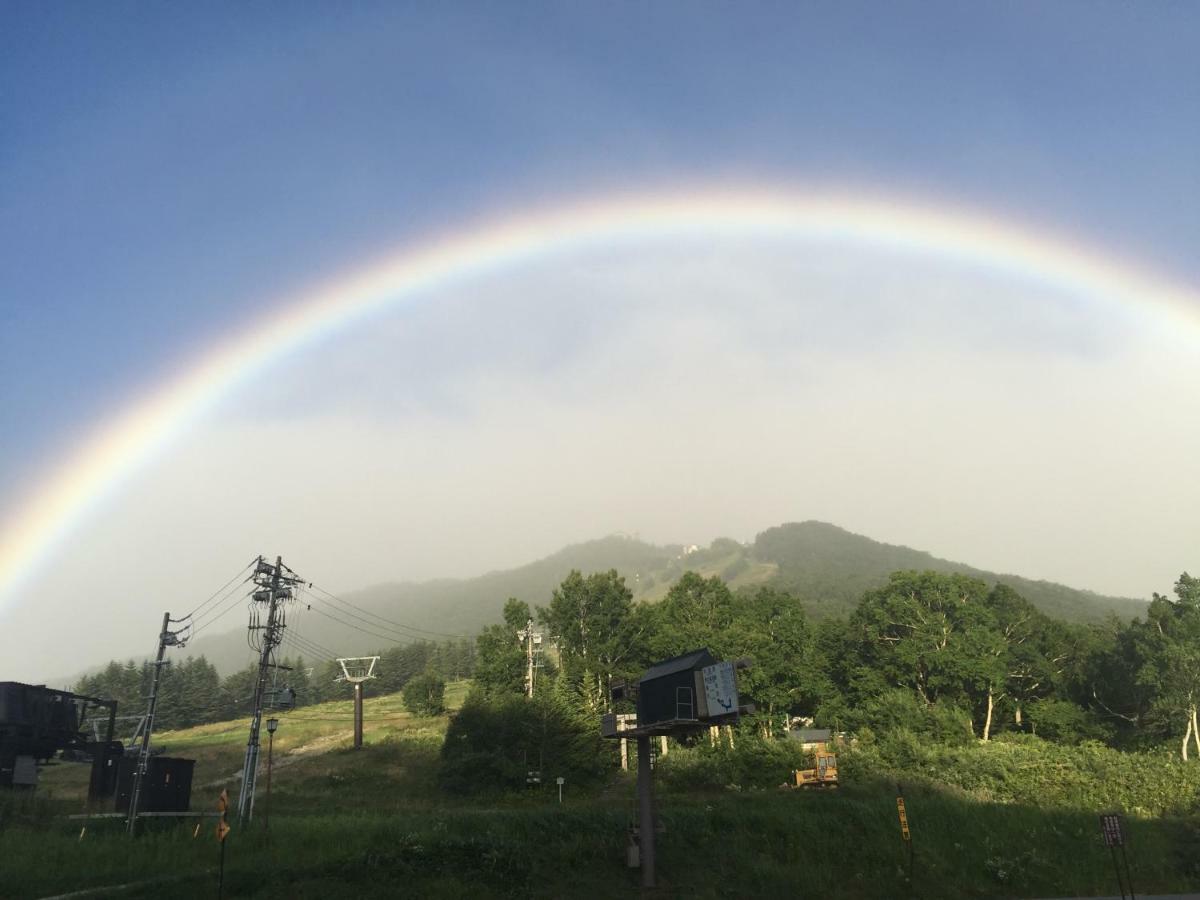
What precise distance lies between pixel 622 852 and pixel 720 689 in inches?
393

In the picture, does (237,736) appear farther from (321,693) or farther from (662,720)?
(662,720)

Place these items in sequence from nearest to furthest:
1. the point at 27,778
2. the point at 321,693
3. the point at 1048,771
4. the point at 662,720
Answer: the point at 662,720
the point at 1048,771
the point at 27,778
the point at 321,693

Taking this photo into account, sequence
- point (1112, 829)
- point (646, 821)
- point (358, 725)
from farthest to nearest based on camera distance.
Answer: point (358, 725), point (646, 821), point (1112, 829)

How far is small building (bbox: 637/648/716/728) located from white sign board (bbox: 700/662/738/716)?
39 cm

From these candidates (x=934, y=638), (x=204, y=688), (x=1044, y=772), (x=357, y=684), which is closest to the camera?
(x=1044, y=772)

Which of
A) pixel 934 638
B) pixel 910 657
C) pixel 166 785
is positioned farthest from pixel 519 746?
pixel 934 638

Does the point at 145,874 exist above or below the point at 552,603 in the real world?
below

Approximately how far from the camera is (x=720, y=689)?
2727 centimetres

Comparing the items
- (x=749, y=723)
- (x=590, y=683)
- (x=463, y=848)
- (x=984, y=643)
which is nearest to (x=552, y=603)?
(x=590, y=683)

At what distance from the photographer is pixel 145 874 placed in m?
27.0

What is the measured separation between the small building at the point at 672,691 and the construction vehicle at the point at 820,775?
2579 cm

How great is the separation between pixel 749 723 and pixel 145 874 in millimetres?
55078

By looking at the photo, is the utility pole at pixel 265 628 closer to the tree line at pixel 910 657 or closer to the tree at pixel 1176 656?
the tree line at pixel 910 657

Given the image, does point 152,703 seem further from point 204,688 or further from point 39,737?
point 204,688
